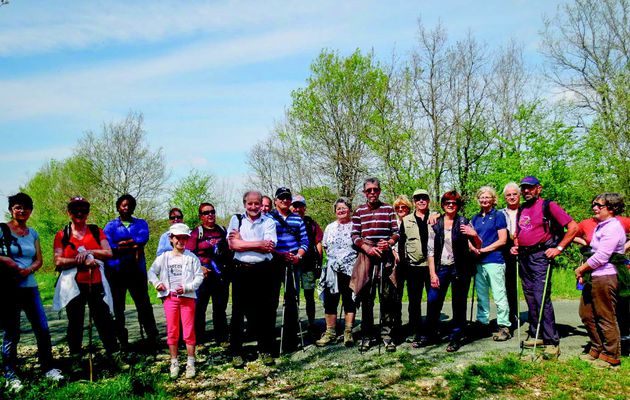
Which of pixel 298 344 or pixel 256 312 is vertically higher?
pixel 256 312

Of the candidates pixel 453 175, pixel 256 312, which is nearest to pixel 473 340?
pixel 256 312

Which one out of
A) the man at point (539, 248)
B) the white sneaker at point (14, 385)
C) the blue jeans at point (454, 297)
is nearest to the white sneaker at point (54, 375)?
the white sneaker at point (14, 385)

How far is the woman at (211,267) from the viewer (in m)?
6.89

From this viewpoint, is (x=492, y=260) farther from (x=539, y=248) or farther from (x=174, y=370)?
(x=174, y=370)

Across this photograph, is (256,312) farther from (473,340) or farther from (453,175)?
(453,175)

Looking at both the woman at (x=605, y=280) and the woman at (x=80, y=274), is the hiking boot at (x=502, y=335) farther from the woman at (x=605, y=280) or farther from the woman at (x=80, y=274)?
the woman at (x=80, y=274)

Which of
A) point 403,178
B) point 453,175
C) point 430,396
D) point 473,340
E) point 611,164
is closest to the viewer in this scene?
point 430,396

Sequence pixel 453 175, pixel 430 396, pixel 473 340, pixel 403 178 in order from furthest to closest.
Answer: pixel 453 175
pixel 403 178
pixel 473 340
pixel 430 396

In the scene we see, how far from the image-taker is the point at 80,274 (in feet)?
18.2

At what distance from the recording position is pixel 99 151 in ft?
111

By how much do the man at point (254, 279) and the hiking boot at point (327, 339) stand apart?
883 millimetres

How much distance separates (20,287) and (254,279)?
2.57 m

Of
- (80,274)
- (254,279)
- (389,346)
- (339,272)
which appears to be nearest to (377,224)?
(339,272)

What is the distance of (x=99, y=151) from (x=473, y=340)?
33.0 meters
